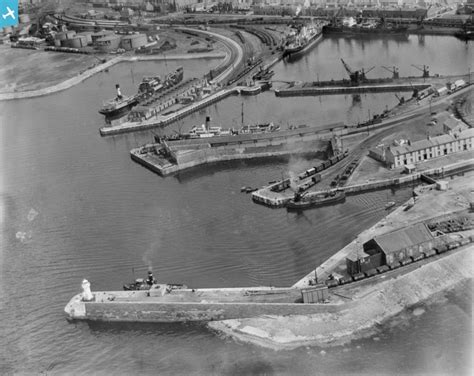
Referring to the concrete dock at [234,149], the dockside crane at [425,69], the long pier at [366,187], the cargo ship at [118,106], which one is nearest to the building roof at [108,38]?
the cargo ship at [118,106]

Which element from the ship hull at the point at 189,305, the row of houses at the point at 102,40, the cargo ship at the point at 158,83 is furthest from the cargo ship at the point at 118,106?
the ship hull at the point at 189,305

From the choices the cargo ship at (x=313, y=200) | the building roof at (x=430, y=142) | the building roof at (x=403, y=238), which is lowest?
the cargo ship at (x=313, y=200)

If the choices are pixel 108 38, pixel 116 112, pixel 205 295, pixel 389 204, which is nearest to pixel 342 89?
pixel 116 112

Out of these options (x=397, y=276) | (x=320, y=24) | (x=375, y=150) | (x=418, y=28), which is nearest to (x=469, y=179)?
(x=375, y=150)

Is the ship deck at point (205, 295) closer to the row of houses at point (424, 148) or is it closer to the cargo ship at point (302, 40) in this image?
the row of houses at point (424, 148)

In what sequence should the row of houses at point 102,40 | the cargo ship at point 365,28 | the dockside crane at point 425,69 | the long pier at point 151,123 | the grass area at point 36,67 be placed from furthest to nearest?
1. the row of houses at point 102,40
2. the cargo ship at point 365,28
3. the grass area at point 36,67
4. the dockside crane at point 425,69
5. the long pier at point 151,123

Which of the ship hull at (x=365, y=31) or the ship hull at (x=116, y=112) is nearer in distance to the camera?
the ship hull at (x=116, y=112)

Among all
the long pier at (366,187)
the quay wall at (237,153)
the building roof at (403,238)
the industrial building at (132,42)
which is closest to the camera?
the building roof at (403,238)

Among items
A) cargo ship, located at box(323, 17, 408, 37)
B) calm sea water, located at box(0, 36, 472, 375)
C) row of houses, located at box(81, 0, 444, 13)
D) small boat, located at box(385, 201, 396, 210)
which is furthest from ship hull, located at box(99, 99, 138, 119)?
row of houses, located at box(81, 0, 444, 13)

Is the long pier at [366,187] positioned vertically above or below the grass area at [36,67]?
below
